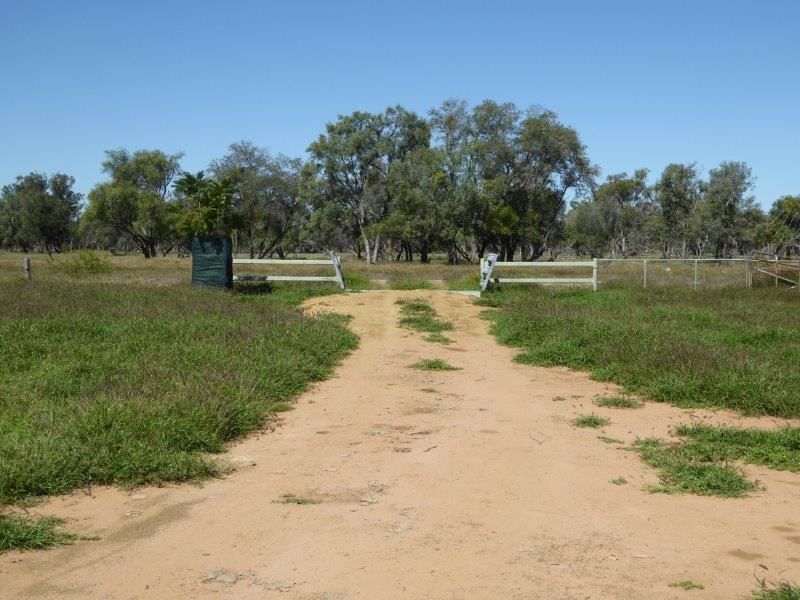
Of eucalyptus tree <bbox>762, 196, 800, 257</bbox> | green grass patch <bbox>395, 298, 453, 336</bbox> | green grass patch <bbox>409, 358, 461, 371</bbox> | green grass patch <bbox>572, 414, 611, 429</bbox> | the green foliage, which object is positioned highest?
eucalyptus tree <bbox>762, 196, 800, 257</bbox>

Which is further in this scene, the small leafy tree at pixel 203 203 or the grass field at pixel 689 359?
the small leafy tree at pixel 203 203

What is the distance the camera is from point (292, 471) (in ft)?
21.4

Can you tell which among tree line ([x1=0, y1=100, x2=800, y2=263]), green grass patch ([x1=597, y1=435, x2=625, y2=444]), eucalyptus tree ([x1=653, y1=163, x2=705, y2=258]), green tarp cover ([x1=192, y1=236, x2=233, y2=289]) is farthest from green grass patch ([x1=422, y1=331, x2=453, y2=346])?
eucalyptus tree ([x1=653, y1=163, x2=705, y2=258])

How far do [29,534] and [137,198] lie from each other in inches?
2584

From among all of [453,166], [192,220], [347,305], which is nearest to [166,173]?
[453,166]

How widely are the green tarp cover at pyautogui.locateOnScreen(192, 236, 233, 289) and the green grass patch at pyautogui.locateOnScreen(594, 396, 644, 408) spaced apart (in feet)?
50.1

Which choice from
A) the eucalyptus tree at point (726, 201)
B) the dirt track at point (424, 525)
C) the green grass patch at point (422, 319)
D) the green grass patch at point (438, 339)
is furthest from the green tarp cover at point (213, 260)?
the eucalyptus tree at point (726, 201)

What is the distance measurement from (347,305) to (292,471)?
13.0 m

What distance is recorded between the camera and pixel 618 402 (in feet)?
30.1

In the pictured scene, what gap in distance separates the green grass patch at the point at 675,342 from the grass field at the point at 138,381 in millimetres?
4034

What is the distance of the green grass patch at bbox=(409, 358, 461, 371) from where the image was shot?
11.7m

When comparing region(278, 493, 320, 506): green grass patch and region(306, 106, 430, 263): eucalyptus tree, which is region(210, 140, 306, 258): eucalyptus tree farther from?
region(278, 493, 320, 506): green grass patch

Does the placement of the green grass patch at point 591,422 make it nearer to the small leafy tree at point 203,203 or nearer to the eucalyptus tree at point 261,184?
the small leafy tree at point 203,203

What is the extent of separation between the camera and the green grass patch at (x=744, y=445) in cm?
664
